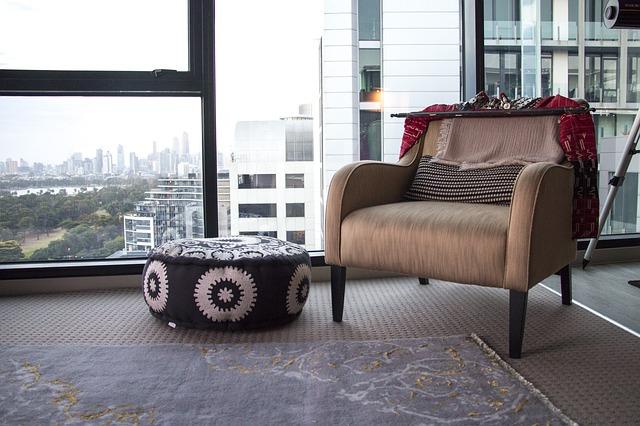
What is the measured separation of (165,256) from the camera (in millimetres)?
2420

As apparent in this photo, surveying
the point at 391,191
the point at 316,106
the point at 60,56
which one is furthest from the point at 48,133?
the point at 391,191

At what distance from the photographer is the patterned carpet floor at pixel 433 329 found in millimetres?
1864

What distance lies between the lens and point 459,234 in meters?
2.15

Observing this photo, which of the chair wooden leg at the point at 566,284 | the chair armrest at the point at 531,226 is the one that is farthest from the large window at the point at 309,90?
the chair armrest at the point at 531,226

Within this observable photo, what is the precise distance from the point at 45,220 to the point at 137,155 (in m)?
0.51

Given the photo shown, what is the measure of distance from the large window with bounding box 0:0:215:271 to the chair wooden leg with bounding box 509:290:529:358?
61.4 inches

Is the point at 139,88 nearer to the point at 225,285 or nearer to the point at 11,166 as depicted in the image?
the point at 11,166

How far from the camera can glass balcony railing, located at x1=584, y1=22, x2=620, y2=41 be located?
11.8 ft

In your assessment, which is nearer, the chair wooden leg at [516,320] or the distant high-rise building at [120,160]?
the chair wooden leg at [516,320]

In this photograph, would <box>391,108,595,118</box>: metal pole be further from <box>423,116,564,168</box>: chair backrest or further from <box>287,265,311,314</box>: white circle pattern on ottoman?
<box>287,265,311,314</box>: white circle pattern on ottoman

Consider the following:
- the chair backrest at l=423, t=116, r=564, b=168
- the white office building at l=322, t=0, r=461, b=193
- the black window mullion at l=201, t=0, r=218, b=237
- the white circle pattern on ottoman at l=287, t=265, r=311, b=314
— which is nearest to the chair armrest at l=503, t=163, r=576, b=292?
the chair backrest at l=423, t=116, r=564, b=168

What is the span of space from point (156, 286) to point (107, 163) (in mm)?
943

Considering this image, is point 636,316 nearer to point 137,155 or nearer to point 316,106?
point 316,106

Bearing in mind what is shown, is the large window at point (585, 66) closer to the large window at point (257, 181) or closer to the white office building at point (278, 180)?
the white office building at point (278, 180)
